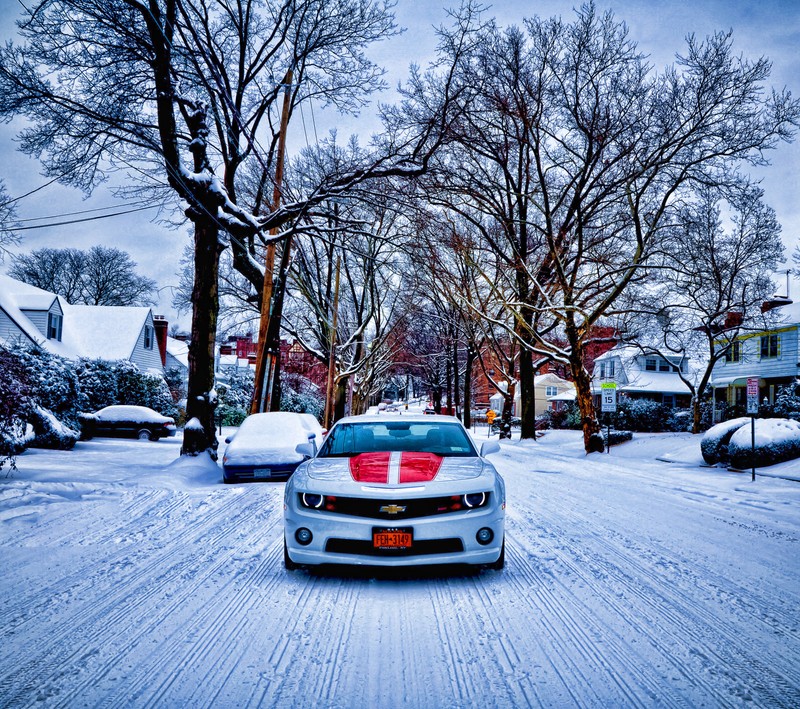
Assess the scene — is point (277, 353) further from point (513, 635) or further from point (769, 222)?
point (769, 222)

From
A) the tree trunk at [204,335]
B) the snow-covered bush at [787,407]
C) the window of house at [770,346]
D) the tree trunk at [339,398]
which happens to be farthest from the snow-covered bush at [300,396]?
the window of house at [770,346]

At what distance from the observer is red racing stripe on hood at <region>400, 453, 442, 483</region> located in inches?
196

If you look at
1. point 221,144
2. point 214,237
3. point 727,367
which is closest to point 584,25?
point 221,144

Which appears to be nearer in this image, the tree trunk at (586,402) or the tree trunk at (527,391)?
the tree trunk at (586,402)

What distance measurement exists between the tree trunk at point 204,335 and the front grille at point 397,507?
1001cm

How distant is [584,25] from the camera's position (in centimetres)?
1739

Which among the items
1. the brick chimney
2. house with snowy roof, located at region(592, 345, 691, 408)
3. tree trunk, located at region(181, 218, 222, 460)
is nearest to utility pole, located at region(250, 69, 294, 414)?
tree trunk, located at region(181, 218, 222, 460)

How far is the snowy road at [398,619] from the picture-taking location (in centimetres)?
316

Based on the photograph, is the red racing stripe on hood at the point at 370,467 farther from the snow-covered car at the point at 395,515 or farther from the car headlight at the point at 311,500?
the car headlight at the point at 311,500

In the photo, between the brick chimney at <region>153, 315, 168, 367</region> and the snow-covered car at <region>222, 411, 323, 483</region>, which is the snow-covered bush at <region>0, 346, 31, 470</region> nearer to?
the snow-covered car at <region>222, 411, 323, 483</region>

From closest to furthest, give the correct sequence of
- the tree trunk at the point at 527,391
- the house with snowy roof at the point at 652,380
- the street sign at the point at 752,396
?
the street sign at the point at 752,396 < the tree trunk at the point at 527,391 < the house with snowy roof at the point at 652,380

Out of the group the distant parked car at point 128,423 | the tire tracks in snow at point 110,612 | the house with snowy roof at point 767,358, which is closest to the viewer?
the tire tracks in snow at point 110,612

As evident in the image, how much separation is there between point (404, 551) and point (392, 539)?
0.13m

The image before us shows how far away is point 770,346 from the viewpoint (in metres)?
33.8
